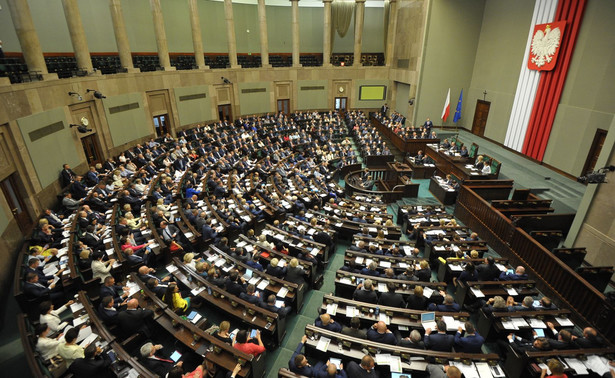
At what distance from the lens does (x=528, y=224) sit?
941 cm

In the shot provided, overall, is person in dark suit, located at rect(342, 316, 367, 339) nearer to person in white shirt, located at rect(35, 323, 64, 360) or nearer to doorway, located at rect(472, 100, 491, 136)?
person in white shirt, located at rect(35, 323, 64, 360)

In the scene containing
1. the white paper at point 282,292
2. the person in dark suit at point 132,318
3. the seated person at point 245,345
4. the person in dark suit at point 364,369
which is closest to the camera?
the person in dark suit at point 364,369

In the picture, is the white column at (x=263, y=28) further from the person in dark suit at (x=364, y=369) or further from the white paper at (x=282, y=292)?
the person in dark suit at (x=364, y=369)

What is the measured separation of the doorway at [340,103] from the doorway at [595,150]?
1796 cm

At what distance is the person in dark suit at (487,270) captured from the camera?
6863 millimetres

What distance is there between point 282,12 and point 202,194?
2368 cm

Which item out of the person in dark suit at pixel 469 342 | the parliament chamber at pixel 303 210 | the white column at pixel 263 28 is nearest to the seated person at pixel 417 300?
the parliament chamber at pixel 303 210

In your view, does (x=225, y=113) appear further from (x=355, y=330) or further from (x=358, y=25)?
(x=355, y=330)

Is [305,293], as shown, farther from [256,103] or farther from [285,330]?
[256,103]

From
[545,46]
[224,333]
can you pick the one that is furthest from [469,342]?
[545,46]

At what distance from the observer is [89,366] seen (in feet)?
14.3

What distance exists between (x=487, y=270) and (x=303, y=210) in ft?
18.0

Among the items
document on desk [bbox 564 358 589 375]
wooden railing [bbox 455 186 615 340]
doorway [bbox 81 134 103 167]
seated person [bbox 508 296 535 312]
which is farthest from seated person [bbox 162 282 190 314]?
doorway [bbox 81 134 103 167]

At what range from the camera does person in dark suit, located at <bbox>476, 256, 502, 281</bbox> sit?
686 centimetres
